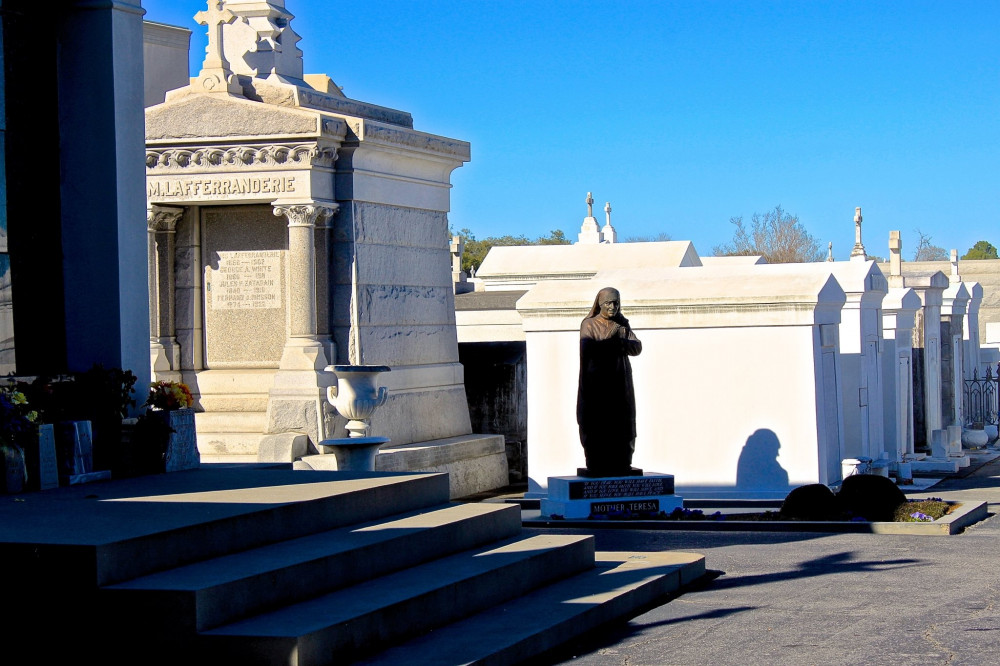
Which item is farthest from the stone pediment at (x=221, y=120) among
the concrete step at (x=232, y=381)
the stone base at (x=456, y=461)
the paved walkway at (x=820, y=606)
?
the paved walkway at (x=820, y=606)

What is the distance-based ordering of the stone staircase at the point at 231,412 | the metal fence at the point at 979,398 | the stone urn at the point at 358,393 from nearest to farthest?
the stone urn at the point at 358,393 < the stone staircase at the point at 231,412 < the metal fence at the point at 979,398

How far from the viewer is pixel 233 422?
1364 cm

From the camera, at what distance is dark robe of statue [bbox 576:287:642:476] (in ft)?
37.8

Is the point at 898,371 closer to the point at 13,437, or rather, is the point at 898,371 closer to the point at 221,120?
the point at 221,120

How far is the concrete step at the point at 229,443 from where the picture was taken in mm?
13398

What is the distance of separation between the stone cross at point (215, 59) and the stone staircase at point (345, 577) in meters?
6.07

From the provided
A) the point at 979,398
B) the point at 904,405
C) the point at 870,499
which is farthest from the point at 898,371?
the point at 870,499

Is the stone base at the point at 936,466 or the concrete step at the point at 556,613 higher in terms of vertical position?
the concrete step at the point at 556,613

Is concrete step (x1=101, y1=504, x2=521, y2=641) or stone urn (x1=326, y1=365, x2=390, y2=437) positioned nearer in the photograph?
concrete step (x1=101, y1=504, x2=521, y2=641)

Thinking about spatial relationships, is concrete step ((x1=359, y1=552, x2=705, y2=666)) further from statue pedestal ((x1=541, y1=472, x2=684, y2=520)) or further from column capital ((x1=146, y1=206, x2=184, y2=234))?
column capital ((x1=146, y1=206, x2=184, y2=234))

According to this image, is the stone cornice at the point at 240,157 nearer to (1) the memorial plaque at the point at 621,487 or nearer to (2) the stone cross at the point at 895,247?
(1) the memorial plaque at the point at 621,487

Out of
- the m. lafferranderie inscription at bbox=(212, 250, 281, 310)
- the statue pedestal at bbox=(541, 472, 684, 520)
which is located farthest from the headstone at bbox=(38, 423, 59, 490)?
the m. lafferranderie inscription at bbox=(212, 250, 281, 310)

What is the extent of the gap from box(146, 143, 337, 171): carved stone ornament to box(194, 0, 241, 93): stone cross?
64cm

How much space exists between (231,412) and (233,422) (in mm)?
189
